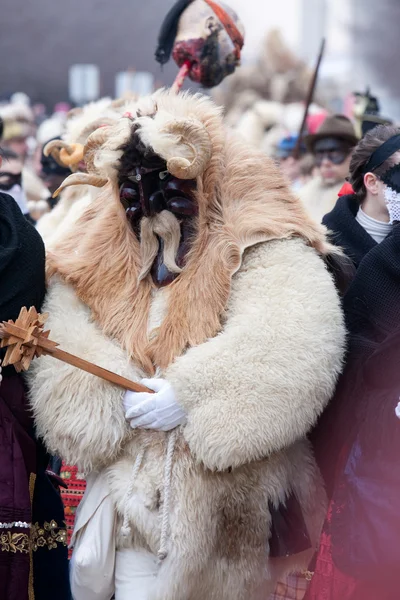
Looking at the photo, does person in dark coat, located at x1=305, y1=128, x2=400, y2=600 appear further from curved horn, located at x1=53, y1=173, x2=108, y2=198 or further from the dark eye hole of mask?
curved horn, located at x1=53, y1=173, x2=108, y2=198

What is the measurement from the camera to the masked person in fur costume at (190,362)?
12.1 ft

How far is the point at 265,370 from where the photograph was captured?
3.68 metres

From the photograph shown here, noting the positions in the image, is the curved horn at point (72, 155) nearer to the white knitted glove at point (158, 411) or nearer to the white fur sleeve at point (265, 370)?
the white fur sleeve at point (265, 370)

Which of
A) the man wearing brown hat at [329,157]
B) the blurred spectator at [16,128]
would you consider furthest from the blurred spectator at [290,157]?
the blurred spectator at [16,128]

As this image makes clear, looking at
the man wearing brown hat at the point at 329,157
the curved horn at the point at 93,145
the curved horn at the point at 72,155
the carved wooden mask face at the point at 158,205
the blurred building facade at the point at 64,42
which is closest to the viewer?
the carved wooden mask face at the point at 158,205

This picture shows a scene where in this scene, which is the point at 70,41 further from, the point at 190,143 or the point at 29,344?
the point at 29,344

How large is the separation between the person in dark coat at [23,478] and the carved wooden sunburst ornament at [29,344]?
233 mm

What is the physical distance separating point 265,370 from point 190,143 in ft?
A: 2.88

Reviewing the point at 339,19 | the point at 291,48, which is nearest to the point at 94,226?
the point at 339,19

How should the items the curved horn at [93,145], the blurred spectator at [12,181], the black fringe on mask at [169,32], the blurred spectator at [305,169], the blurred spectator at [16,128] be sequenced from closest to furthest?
the curved horn at [93,145] < the black fringe on mask at [169,32] < the blurred spectator at [12,181] < the blurred spectator at [305,169] < the blurred spectator at [16,128]

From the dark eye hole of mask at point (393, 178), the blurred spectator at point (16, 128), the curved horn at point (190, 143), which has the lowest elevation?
the blurred spectator at point (16, 128)

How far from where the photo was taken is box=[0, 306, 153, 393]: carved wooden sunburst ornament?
11.5 ft

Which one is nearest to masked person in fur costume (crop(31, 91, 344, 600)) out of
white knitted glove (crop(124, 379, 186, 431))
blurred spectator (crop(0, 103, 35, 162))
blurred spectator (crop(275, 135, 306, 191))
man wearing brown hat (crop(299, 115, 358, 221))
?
white knitted glove (crop(124, 379, 186, 431))

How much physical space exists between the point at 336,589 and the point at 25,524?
3.94ft
